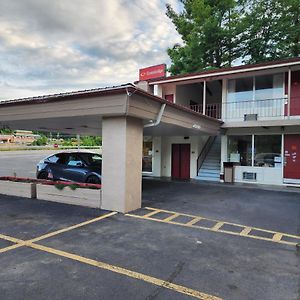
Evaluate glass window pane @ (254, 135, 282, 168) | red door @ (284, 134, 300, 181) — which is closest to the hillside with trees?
glass window pane @ (254, 135, 282, 168)

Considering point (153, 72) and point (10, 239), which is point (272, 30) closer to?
point (153, 72)

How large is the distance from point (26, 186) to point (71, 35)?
686 cm

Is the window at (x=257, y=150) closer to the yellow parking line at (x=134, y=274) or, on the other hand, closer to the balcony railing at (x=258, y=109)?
the balcony railing at (x=258, y=109)

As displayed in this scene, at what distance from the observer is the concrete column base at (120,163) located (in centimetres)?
705

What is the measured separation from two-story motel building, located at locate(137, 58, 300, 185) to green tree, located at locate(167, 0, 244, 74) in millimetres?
7644

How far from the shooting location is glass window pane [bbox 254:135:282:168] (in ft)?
42.4

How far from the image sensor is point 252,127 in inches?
526

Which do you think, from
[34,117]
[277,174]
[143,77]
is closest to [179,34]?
[143,77]

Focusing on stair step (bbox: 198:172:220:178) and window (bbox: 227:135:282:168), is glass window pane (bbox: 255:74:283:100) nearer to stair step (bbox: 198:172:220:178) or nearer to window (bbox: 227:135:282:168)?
window (bbox: 227:135:282:168)

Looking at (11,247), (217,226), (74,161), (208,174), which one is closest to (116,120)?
(217,226)

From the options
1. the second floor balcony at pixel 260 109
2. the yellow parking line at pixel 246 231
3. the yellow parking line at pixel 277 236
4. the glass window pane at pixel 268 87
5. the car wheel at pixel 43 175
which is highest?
the glass window pane at pixel 268 87

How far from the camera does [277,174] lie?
12.8 meters

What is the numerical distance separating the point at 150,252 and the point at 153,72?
51.2 feet

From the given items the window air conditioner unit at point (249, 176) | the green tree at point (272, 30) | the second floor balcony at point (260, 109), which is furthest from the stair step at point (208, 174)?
the green tree at point (272, 30)
